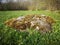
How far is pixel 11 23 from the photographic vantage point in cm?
262

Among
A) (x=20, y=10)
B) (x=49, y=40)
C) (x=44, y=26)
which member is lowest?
(x=49, y=40)

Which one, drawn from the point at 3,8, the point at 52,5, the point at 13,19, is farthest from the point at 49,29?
the point at 3,8

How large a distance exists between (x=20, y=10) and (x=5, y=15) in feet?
0.71

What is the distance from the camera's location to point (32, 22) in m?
2.59

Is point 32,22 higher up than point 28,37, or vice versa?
point 32,22

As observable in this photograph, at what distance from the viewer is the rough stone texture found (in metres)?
2.57

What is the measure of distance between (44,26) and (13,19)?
43 centimetres

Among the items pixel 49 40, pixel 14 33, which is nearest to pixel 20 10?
pixel 14 33

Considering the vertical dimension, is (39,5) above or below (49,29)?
above

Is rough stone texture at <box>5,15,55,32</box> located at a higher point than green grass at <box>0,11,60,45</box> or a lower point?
higher

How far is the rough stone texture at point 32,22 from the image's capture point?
257 cm

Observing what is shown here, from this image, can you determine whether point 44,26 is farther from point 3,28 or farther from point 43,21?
point 3,28

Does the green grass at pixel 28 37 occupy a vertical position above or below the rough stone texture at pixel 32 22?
below

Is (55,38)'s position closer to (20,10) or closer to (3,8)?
(20,10)
